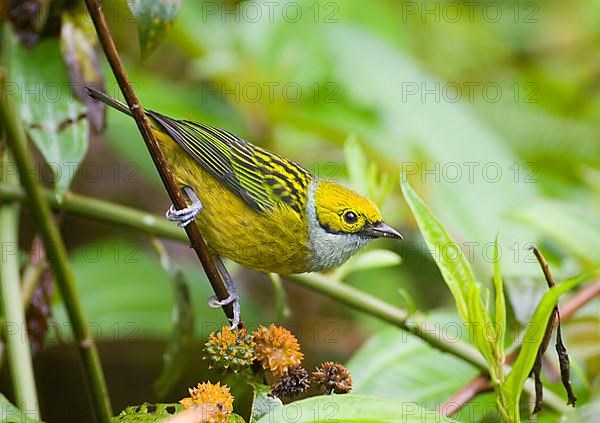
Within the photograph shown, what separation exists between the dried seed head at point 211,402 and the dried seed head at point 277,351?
156mm

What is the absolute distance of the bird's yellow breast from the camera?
206 centimetres

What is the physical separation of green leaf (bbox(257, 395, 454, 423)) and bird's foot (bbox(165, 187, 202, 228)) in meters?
0.48

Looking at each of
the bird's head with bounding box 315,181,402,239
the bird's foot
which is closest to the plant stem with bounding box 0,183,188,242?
the bird's foot

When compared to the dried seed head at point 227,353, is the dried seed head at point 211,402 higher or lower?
lower

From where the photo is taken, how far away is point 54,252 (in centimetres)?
173

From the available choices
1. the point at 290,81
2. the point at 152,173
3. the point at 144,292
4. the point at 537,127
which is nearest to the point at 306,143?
the point at 290,81

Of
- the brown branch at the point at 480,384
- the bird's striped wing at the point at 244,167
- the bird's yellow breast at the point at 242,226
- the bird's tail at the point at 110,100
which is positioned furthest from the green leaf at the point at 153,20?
the brown branch at the point at 480,384

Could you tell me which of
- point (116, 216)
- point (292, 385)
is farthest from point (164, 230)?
point (292, 385)

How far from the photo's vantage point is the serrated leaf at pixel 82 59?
2.12 m

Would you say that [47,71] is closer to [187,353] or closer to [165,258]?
[165,258]

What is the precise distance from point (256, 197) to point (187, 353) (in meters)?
0.47

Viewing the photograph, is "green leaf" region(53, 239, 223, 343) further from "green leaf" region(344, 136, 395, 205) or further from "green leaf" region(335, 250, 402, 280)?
"green leaf" region(344, 136, 395, 205)

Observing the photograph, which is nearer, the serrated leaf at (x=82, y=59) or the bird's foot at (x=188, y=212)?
the bird's foot at (x=188, y=212)

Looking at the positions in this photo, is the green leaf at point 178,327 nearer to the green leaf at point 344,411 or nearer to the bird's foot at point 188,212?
the bird's foot at point 188,212
